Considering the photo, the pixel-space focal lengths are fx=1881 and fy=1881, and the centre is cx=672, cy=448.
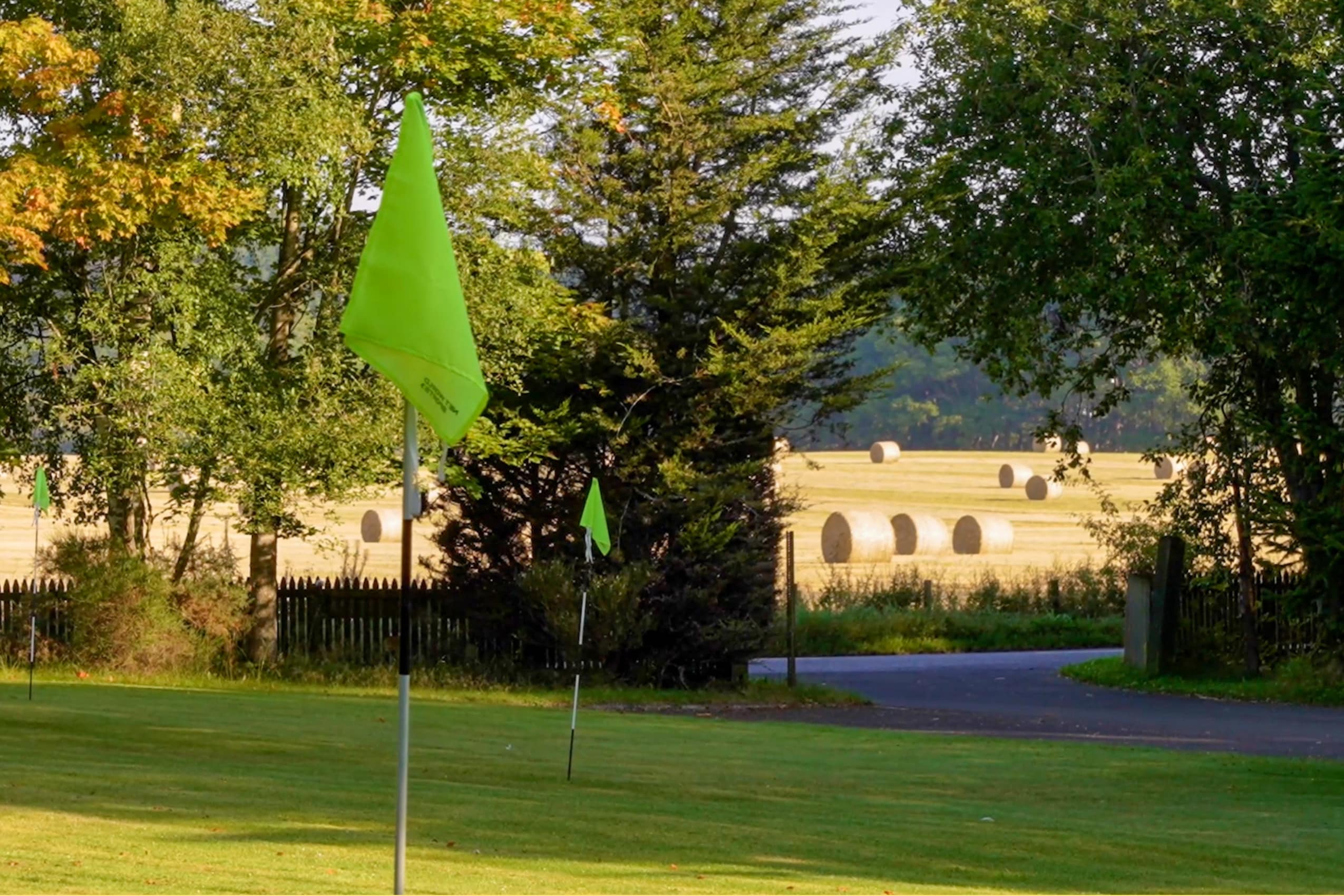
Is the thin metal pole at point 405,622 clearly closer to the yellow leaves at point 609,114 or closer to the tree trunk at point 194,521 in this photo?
the tree trunk at point 194,521

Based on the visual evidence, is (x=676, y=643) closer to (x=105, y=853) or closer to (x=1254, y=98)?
(x=1254, y=98)

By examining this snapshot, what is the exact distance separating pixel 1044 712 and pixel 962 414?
4170 inches

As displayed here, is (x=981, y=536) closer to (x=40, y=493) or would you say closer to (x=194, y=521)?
(x=194, y=521)

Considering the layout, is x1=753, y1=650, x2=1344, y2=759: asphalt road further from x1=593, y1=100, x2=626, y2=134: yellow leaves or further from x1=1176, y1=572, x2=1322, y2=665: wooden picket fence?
x1=593, y1=100, x2=626, y2=134: yellow leaves

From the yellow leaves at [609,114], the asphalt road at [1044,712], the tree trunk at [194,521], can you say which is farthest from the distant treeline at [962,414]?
the tree trunk at [194,521]

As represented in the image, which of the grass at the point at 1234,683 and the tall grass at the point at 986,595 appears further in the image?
the tall grass at the point at 986,595

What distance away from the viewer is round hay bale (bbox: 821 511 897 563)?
5059cm

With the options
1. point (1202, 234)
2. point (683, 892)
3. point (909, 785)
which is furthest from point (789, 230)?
point (683, 892)

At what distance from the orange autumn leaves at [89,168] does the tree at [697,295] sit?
17.2 ft

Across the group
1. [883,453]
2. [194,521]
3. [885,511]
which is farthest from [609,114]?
[883,453]

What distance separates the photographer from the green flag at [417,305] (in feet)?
20.6

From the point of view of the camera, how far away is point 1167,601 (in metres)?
29.0

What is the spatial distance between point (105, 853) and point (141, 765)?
16.7 ft

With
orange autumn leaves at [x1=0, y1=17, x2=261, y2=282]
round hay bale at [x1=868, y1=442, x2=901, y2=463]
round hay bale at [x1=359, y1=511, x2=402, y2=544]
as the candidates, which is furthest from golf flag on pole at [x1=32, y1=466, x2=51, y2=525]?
round hay bale at [x1=868, y1=442, x2=901, y2=463]
